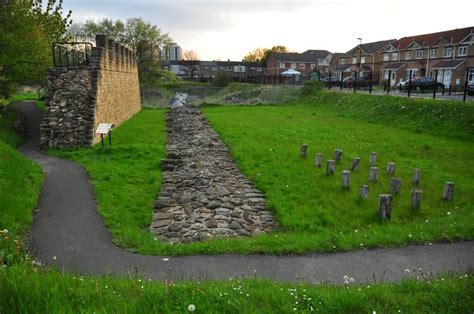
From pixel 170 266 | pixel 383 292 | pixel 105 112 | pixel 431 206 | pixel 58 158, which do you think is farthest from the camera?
pixel 105 112

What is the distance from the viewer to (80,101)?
687 inches

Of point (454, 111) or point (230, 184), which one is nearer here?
point (230, 184)

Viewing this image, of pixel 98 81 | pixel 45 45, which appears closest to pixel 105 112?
pixel 98 81

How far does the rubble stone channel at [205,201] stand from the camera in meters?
8.36

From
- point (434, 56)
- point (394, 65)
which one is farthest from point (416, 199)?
point (394, 65)

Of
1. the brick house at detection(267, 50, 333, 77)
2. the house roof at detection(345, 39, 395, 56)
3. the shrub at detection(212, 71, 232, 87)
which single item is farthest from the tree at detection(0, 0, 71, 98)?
the brick house at detection(267, 50, 333, 77)

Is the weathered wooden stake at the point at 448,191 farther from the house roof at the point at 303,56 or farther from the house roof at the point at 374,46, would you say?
the house roof at the point at 303,56

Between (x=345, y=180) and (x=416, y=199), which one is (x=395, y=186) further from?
(x=345, y=180)

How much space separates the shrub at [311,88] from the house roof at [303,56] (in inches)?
2233

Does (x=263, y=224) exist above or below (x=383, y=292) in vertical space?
below

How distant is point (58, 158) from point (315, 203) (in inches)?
387

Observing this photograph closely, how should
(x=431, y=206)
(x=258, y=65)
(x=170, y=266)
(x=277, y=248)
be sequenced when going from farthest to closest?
(x=258, y=65) → (x=431, y=206) → (x=277, y=248) → (x=170, y=266)

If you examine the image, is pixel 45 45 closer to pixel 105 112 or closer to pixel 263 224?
pixel 105 112

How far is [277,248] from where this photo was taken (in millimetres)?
7031
